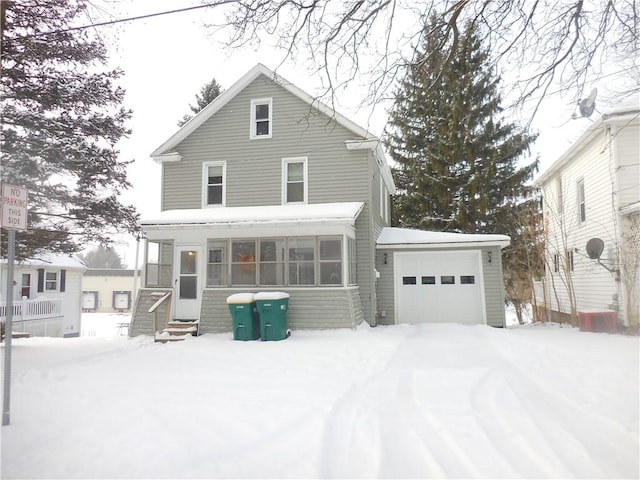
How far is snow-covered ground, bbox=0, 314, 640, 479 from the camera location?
131 inches

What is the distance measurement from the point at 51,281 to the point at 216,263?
15.0 meters

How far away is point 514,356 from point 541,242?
8.91 m

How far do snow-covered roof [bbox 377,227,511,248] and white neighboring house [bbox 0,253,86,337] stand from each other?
13610mm

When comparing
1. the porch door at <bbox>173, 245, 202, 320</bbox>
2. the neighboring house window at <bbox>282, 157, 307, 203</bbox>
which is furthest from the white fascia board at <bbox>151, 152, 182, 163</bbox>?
the neighboring house window at <bbox>282, 157, 307, 203</bbox>

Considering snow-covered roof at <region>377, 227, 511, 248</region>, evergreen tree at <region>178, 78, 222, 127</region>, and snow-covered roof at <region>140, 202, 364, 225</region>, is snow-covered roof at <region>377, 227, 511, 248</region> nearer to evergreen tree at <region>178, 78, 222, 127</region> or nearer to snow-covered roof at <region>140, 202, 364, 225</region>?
snow-covered roof at <region>140, 202, 364, 225</region>

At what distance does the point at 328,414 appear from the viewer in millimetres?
4465

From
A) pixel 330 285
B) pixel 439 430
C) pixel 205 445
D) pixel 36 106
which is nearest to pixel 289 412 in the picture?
pixel 205 445

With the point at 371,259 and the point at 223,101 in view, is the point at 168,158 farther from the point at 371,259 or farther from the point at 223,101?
the point at 371,259

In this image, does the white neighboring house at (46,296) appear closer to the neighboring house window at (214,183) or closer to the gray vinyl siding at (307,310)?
the neighboring house window at (214,183)

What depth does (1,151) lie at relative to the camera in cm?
852

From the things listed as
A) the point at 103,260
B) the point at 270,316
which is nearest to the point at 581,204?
the point at 270,316

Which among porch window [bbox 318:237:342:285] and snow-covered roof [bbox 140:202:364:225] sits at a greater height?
snow-covered roof [bbox 140:202:364:225]

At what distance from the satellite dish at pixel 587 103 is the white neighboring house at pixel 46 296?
720 inches

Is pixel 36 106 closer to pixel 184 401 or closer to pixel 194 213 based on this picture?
pixel 194 213
